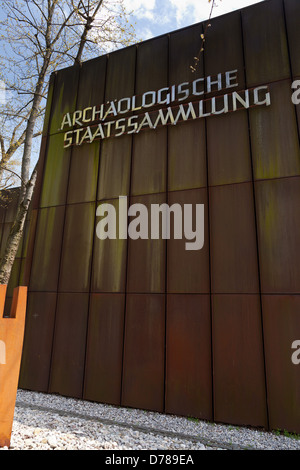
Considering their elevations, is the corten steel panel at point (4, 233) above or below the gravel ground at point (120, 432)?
above

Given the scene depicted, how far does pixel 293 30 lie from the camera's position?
7625 mm

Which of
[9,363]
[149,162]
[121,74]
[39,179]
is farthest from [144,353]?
[121,74]

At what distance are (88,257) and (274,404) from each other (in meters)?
5.79

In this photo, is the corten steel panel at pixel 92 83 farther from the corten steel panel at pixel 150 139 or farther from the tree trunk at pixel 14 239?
the tree trunk at pixel 14 239

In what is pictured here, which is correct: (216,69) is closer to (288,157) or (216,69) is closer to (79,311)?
(288,157)

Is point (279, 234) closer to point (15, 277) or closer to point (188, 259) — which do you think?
point (188, 259)

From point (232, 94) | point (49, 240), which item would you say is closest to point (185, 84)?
point (232, 94)

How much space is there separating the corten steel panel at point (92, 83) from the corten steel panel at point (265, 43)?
15.2 feet

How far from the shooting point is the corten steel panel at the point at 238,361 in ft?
20.2

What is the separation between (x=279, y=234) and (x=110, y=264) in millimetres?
4438

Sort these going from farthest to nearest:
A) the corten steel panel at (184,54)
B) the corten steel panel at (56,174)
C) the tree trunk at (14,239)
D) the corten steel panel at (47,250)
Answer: the tree trunk at (14,239)
the corten steel panel at (56,174)
the corten steel panel at (47,250)
the corten steel panel at (184,54)

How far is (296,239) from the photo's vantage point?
6590 millimetres

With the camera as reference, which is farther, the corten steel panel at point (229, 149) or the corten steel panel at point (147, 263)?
the corten steel panel at point (147, 263)

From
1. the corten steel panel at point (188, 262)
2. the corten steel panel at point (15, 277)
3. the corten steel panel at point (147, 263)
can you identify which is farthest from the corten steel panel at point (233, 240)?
the corten steel panel at point (15, 277)
